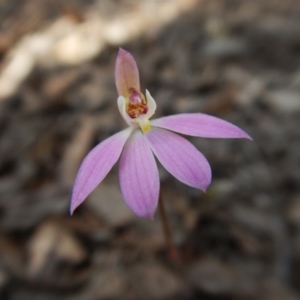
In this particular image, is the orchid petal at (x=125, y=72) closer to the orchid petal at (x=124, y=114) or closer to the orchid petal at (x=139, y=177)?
the orchid petal at (x=124, y=114)

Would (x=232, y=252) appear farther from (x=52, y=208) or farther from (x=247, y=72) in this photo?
(x=247, y=72)

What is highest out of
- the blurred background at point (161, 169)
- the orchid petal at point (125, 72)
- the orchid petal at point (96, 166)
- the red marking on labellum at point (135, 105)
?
the orchid petal at point (125, 72)

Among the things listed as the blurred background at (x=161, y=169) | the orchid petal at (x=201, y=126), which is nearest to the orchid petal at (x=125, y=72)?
the orchid petal at (x=201, y=126)

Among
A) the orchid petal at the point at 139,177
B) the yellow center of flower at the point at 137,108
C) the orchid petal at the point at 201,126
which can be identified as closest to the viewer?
the orchid petal at the point at 139,177

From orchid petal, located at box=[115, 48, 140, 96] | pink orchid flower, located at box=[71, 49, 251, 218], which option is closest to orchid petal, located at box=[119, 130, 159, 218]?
pink orchid flower, located at box=[71, 49, 251, 218]

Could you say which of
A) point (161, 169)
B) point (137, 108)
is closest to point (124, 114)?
point (137, 108)
